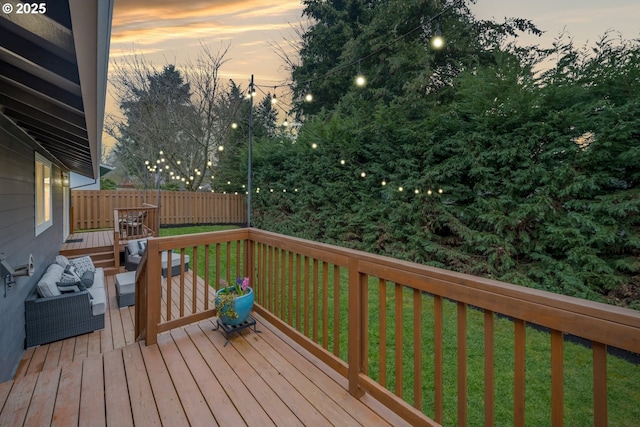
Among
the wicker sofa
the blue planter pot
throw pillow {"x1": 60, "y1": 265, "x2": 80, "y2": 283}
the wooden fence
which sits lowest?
the wicker sofa

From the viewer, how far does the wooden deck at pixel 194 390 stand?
1.75 m

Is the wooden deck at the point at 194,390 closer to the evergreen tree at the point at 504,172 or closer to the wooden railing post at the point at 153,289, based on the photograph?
the wooden railing post at the point at 153,289

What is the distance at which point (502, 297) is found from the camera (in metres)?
1.26

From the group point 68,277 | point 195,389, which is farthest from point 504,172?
point 68,277

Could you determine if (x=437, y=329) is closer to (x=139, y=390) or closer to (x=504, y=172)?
(x=139, y=390)

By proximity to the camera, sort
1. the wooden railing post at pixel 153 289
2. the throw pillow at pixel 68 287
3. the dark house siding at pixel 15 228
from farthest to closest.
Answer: the throw pillow at pixel 68 287, the dark house siding at pixel 15 228, the wooden railing post at pixel 153 289

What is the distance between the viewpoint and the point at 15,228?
3234mm

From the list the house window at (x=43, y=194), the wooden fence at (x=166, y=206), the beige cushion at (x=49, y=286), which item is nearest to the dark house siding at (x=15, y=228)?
the beige cushion at (x=49, y=286)

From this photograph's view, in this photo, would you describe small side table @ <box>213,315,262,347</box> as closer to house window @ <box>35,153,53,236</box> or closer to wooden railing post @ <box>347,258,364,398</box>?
wooden railing post @ <box>347,258,364,398</box>

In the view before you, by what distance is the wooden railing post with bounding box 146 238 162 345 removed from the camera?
97.9 inches

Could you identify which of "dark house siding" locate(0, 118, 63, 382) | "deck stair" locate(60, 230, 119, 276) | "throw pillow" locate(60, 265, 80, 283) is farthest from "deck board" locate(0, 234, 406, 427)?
"deck stair" locate(60, 230, 119, 276)

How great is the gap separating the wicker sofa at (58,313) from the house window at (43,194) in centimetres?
99

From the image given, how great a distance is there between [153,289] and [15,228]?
6.79 feet

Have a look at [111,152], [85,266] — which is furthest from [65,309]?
[111,152]
